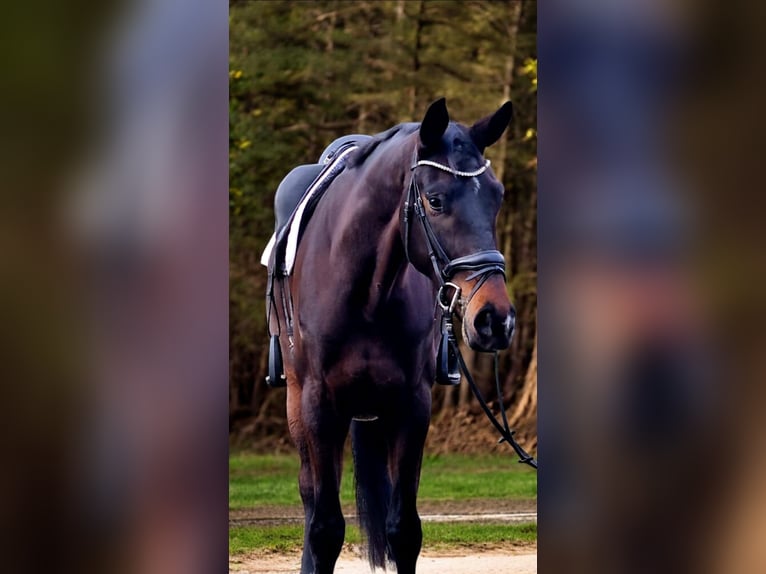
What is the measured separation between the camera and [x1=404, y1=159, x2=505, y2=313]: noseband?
3793mm

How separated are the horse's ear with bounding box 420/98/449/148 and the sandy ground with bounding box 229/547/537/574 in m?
2.86

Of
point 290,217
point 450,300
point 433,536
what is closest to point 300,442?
point 290,217

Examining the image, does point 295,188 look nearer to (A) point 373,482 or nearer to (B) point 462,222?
(A) point 373,482

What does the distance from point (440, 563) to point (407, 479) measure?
2074 mm

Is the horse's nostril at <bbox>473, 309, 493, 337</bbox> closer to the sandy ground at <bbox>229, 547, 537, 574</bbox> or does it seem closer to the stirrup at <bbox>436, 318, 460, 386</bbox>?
the stirrup at <bbox>436, 318, 460, 386</bbox>

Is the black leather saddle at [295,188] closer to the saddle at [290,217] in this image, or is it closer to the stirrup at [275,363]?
the saddle at [290,217]

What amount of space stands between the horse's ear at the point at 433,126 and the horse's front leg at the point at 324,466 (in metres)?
1.09

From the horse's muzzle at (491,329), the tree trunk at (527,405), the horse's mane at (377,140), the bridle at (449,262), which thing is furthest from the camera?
the tree trunk at (527,405)

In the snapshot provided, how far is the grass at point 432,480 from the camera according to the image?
29.9 ft

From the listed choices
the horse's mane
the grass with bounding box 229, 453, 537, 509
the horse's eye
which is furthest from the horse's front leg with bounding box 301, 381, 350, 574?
the grass with bounding box 229, 453, 537, 509

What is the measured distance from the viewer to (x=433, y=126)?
403cm

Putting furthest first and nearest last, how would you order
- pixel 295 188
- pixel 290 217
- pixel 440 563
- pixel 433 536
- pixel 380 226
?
Result: pixel 433 536 < pixel 440 563 < pixel 295 188 < pixel 290 217 < pixel 380 226
